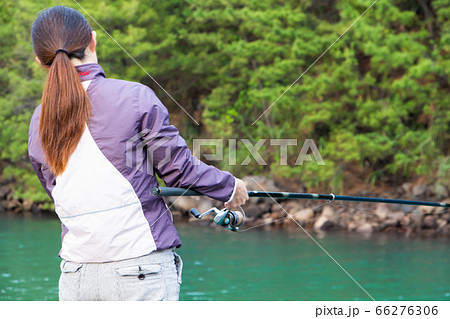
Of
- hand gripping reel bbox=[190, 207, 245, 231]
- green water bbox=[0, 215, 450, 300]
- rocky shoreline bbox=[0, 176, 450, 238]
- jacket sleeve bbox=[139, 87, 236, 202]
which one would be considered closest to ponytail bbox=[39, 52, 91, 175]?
jacket sleeve bbox=[139, 87, 236, 202]

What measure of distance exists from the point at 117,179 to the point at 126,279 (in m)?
0.20

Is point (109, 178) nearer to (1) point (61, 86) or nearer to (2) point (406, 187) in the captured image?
(1) point (61, 86)

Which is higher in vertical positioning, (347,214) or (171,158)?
(171,158)

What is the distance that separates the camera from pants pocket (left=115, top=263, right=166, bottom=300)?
132 centimetres

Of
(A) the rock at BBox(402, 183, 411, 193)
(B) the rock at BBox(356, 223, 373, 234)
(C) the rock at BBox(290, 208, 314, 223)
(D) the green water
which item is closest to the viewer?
(D) the green water

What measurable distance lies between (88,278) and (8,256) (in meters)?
8.58

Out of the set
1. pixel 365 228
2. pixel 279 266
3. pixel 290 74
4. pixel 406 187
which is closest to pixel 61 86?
pixel 279 266

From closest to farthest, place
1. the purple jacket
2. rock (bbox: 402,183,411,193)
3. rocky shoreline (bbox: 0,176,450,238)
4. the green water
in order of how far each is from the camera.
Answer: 1. the purple jacket
2. the green water
3. rocky shoreline (bbox: 0,176,450,238)
4. rock (bbox: 402,183,411,193)

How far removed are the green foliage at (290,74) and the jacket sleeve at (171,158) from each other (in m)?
8.98

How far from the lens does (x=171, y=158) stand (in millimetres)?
1371

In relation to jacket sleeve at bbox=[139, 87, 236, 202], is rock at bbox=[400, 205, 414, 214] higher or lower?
lower

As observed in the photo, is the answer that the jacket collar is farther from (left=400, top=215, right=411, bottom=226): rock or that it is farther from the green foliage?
(left=400, top=215, right=411, bottom=226): rock

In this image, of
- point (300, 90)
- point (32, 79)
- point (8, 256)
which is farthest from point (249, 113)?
point (8, 256)

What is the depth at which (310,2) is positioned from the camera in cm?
1172
